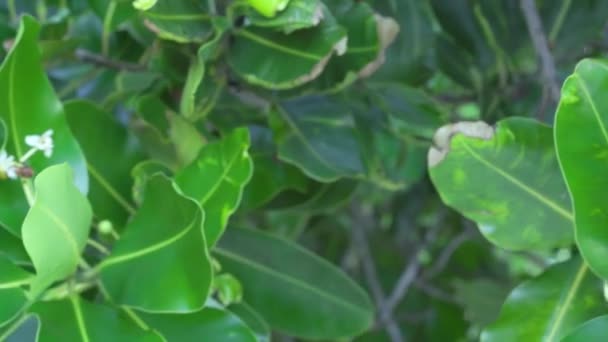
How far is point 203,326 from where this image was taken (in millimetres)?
824

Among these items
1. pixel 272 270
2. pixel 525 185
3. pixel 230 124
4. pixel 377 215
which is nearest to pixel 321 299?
pixel 272 270

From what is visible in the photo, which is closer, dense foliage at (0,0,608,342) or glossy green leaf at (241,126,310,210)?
dense foliage at (0,0,608,342)

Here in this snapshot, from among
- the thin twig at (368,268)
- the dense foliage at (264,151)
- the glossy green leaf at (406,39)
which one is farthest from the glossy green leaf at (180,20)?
the thin twig at (368,268)

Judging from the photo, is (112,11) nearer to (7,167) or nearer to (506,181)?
(7,167)

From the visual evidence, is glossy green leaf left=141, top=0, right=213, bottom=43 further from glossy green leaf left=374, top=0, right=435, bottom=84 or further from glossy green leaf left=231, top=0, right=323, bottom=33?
glossy green leaf left=374, top=0, right=435, bottom=84

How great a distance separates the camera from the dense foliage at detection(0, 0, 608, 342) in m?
0.77

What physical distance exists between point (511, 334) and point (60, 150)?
42 centimetres

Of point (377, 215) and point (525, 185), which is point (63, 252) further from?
point (377, 215)

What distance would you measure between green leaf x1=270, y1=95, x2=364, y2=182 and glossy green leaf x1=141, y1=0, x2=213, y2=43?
184mm

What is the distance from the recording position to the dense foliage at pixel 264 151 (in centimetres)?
77

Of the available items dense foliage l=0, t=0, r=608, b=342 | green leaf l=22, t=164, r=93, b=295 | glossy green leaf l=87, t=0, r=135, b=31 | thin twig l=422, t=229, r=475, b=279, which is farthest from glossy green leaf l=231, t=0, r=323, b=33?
thin twig l=422, t=229, r=475, b=279

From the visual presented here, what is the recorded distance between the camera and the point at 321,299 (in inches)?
42.1

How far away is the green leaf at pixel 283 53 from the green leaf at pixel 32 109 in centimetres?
17

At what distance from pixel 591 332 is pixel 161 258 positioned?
0.35 metres
